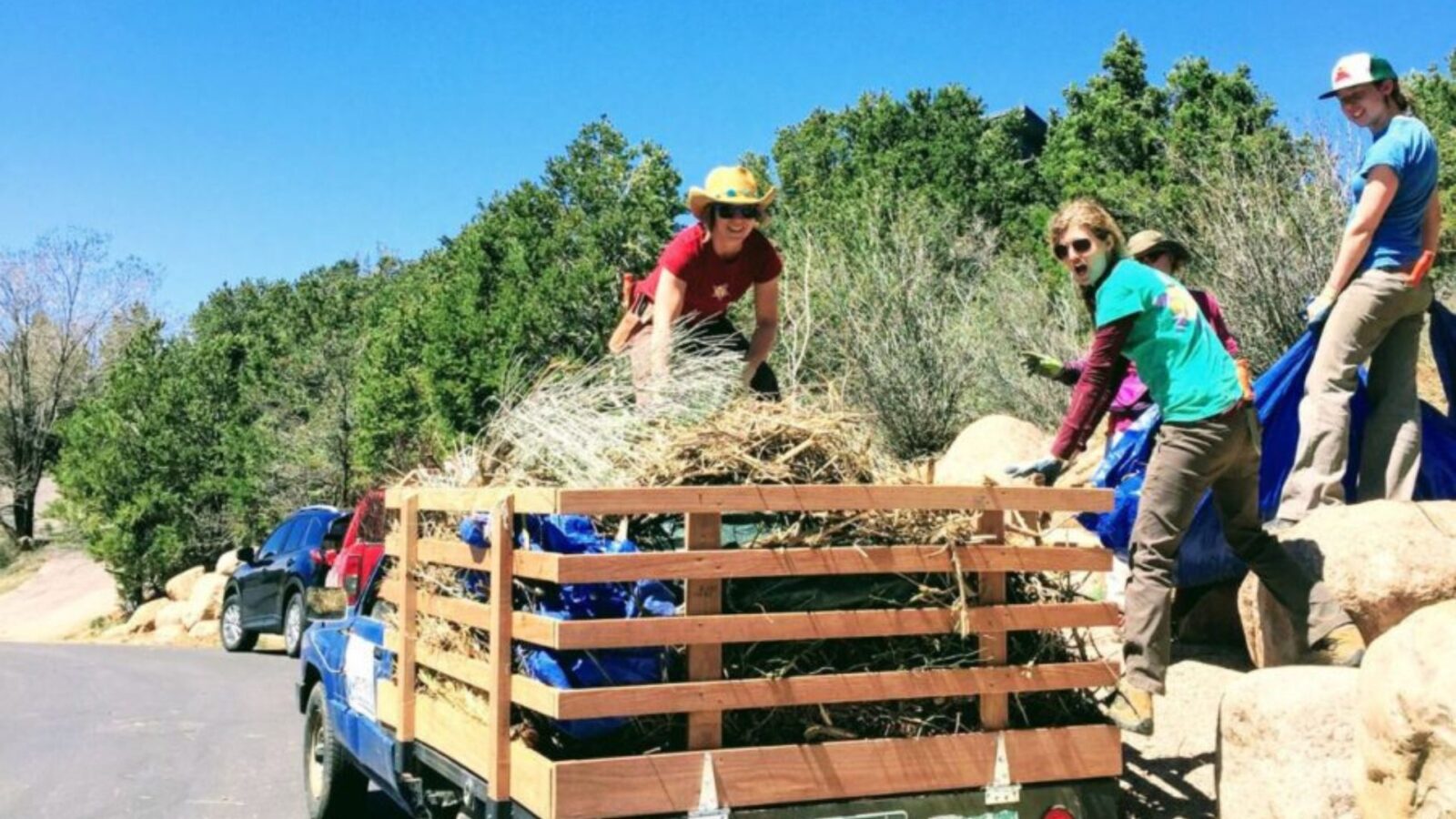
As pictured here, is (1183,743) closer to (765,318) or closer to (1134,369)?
(1134,369)

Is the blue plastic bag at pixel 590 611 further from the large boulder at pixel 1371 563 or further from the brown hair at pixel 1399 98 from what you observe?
the brown hair at pixel 1399 98

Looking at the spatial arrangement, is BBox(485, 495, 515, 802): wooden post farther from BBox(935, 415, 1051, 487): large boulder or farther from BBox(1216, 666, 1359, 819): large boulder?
BBox(935, 415, 1051, 487): large boulder

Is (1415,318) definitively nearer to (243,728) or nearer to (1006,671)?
(1006,671)

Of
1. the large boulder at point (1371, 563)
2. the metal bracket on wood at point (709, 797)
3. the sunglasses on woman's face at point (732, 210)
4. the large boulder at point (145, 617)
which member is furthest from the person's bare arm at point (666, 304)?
the large boulder at point (145, 617)

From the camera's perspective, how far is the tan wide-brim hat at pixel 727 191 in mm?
5293

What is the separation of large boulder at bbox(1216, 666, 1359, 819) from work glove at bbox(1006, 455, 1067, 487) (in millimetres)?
912

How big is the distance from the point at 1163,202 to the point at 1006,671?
18.1 metres

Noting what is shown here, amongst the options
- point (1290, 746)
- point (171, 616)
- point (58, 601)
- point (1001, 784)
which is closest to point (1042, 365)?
point (1290, 746)

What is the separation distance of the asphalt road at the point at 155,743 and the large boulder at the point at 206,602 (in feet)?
27.7

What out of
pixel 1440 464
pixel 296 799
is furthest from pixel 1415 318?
pixel 296 799

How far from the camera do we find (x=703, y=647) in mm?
3424

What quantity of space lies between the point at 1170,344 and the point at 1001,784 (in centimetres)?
187

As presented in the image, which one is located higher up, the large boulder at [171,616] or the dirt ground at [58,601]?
the large boulder at [171,616]

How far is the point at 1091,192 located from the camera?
25.6 meters
